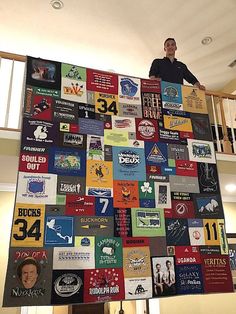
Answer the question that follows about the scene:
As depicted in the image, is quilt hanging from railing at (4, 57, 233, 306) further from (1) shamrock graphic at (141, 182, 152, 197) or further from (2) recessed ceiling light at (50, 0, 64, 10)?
(2) recessed ceiling light at (50, 0, 64, 10)

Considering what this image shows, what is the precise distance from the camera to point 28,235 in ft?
7.61

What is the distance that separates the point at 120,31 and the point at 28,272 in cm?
365

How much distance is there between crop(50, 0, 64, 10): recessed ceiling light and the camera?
3.94 meters

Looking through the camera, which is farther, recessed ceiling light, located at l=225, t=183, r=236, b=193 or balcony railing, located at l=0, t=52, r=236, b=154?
recessed ceiling light, located at l=225, t=183, r=236, b=193

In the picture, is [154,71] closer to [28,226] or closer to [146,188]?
[146,188]

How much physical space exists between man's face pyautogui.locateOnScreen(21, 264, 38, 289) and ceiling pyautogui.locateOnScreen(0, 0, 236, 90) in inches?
133

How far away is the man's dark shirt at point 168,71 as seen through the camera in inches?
142

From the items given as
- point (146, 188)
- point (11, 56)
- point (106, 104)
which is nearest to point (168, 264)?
point (146, 188)

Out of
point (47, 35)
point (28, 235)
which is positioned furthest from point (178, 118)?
point (47, 35)

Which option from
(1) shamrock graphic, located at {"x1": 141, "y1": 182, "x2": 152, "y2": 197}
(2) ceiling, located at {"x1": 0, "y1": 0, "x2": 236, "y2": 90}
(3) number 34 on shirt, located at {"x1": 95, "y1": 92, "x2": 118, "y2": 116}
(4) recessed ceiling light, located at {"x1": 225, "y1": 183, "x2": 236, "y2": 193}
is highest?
(2) ceiling, located at {"x1": 0, "y1": 0, "x2": 236, "y2": 90}

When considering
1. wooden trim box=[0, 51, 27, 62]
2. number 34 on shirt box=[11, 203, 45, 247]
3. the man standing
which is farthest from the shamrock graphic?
wooden trim box=[0, 51, 27, 62]

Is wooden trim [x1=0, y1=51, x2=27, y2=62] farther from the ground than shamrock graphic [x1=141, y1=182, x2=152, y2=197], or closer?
farther from the ground

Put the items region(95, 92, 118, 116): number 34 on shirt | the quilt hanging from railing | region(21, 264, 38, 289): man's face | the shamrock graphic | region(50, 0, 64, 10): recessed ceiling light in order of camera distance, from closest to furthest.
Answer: region(21, 264, 38, 289): man's face, the quilt hanging from railing, the shamrock graphic, region(95, 92, 118, 116): number 34 on shirt, region(50, 0, 64, 10): recessed ceiling light

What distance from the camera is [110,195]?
269 cm
